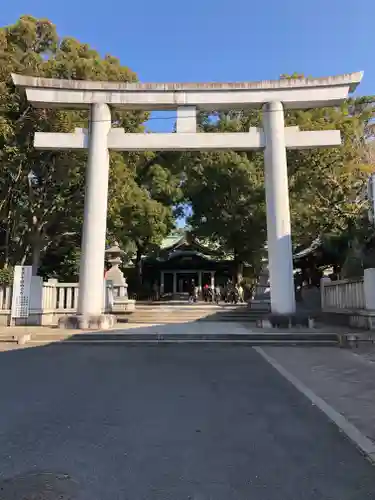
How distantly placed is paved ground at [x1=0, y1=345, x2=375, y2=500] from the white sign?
6666 mm

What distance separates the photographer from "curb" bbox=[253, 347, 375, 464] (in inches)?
131

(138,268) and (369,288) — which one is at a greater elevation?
(138,268)

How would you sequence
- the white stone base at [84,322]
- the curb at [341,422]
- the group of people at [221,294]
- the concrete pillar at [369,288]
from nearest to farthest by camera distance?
the curb at [341,422]
the concrete pillar at [369,288]
the white stone base at [84,322]
the group of people at [221,294]

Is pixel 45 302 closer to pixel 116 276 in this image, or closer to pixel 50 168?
pixel 116 276

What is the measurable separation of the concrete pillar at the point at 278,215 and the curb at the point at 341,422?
542 centimetres

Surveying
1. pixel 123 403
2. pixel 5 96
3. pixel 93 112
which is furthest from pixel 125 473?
pixel 5 96

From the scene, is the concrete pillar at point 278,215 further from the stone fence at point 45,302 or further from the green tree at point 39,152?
the stone fence at point 45,302

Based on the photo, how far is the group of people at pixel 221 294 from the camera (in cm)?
2395

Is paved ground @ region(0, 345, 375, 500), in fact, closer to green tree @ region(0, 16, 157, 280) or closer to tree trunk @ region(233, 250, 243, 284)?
green tree @ region(0, 16, 157, 280)

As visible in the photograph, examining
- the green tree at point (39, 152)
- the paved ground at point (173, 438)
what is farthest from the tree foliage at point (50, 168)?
the paved ground at point (173, 438)

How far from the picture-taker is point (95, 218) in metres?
11.9

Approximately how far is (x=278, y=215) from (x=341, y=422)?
8365 millimetres

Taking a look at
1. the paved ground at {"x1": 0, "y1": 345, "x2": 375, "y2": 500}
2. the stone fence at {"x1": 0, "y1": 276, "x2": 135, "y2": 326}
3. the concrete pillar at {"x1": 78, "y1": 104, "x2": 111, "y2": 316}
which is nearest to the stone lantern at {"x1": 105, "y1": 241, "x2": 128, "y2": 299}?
the stone fence at {"x1": 0, "y1": 276, "x2": 135, "y2": 326}

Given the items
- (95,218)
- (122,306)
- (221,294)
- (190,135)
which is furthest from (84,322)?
(221,294)
